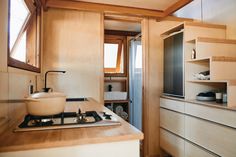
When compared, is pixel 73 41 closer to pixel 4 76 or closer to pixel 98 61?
pixel 98 61

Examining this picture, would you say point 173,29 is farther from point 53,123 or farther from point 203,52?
point 53,123

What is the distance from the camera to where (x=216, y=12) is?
2547 mm

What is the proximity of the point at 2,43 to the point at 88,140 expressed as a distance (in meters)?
0.65

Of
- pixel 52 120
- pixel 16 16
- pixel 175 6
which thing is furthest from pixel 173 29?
pixel 52 120

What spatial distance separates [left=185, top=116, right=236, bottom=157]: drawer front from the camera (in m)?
1.66

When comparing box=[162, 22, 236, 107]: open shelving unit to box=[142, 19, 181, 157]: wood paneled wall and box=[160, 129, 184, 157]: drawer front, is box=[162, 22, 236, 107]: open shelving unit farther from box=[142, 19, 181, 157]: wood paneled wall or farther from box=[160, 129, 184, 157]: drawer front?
box=[160, 129, 184, 157]: drawer front

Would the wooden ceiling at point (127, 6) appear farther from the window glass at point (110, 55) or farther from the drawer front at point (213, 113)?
the window glass at point (110, 55)

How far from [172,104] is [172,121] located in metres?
0.24

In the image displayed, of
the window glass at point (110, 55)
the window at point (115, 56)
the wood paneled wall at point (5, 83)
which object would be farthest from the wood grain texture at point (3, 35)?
the window glass at point (110, 55)

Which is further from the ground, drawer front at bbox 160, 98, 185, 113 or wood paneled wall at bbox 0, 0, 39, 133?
wood paneled wall at bbox 0, 0, 39, 133

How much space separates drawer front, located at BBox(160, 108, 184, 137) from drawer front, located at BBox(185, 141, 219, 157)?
167 millimetres

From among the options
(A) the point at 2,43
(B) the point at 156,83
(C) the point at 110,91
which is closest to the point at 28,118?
(A) the point at 2,43

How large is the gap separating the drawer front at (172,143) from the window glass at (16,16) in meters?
2.19

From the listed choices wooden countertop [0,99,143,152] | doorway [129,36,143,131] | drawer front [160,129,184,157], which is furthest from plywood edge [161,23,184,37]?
wooden countertop [0,99,143,152]
